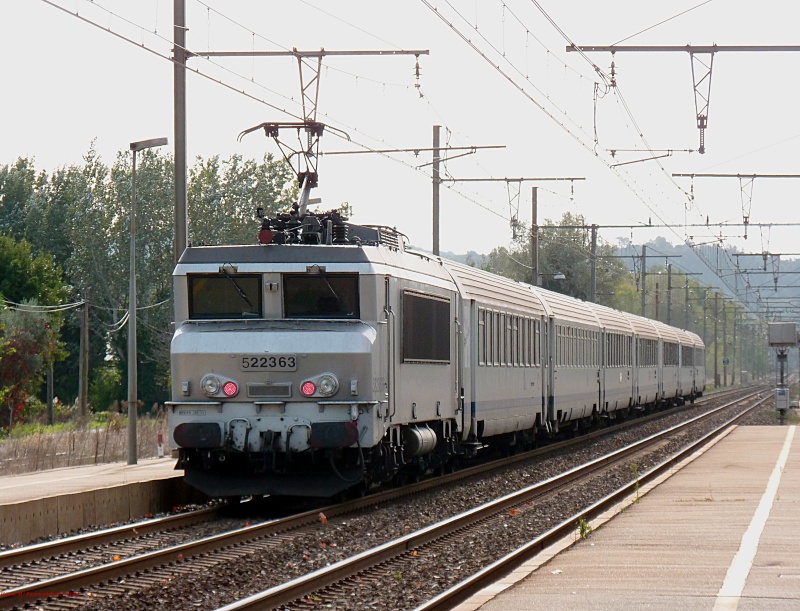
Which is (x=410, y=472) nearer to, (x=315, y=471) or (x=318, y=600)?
(x=315, y=471)

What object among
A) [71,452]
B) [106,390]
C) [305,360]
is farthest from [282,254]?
[106,390]

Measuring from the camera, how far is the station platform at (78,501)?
13.1 metres

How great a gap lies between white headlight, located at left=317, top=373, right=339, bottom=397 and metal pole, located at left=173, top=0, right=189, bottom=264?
5.24 m

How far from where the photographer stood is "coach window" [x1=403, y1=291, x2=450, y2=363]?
16594 millimetres

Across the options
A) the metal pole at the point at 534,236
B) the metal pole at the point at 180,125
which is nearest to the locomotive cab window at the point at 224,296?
the metal pole at the point at 180,125

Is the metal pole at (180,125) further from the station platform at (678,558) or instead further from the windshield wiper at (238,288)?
the station platform at (678,558)

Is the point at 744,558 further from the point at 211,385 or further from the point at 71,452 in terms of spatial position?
the point at 71,452

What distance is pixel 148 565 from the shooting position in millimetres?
11281

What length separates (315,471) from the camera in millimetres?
15438

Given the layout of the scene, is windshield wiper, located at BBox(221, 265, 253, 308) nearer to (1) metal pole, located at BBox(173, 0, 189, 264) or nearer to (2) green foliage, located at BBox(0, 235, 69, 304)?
(1) metal pole, located at BBox(173, 0, 189, 264)

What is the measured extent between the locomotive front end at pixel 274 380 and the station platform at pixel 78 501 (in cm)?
69

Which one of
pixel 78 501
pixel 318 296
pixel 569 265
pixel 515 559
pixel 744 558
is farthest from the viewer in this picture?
pixel 569 265

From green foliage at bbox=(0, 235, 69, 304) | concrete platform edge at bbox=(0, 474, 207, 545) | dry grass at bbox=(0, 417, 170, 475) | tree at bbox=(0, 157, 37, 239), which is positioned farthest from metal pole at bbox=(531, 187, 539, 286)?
tree at bbox=(0, 157, 37, 239)

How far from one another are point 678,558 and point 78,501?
6.39 m
